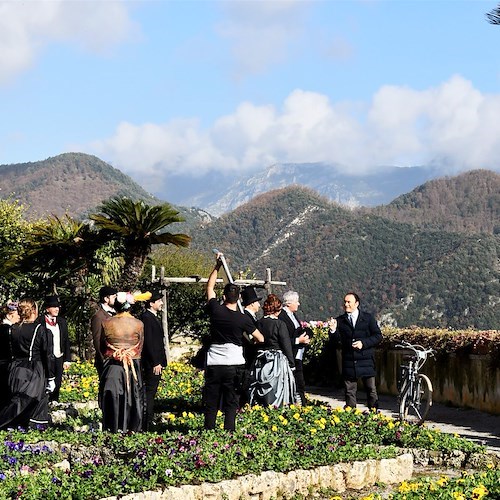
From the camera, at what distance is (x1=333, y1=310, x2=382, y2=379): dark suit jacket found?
1289cm

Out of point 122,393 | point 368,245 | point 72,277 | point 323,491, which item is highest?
point 368,245

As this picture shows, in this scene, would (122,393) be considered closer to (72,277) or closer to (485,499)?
(485,499)

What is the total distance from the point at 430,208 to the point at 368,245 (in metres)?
37.8

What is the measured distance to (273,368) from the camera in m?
12.9

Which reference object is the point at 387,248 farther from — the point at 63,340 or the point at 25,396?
the point at 25,396

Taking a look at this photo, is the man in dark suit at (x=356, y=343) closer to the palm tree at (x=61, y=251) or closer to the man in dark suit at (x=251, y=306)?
the man in dark suit at (x=251, y=306)

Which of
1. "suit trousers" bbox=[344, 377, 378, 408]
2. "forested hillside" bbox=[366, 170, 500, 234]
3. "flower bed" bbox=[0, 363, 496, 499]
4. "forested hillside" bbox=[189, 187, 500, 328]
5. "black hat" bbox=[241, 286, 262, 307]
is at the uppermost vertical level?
"forested hillside" bbox=[366, 170, 500, 234]

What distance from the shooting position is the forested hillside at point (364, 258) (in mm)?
90188

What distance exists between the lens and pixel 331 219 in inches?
4835

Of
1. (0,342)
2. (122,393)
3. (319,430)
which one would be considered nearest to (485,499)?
(319,430)

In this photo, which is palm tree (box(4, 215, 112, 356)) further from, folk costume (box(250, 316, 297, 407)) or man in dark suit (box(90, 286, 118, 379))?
man in dark suit (box(90, 286, 118, 379))

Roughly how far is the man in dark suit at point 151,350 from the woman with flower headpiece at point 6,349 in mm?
1595

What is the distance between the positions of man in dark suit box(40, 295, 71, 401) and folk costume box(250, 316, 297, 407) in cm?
269

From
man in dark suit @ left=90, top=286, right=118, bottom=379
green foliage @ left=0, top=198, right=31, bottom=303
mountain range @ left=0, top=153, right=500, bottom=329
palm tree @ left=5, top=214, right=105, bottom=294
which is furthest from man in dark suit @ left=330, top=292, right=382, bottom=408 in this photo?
mountain range @ left=0, top=153, right=500, bottom=329
